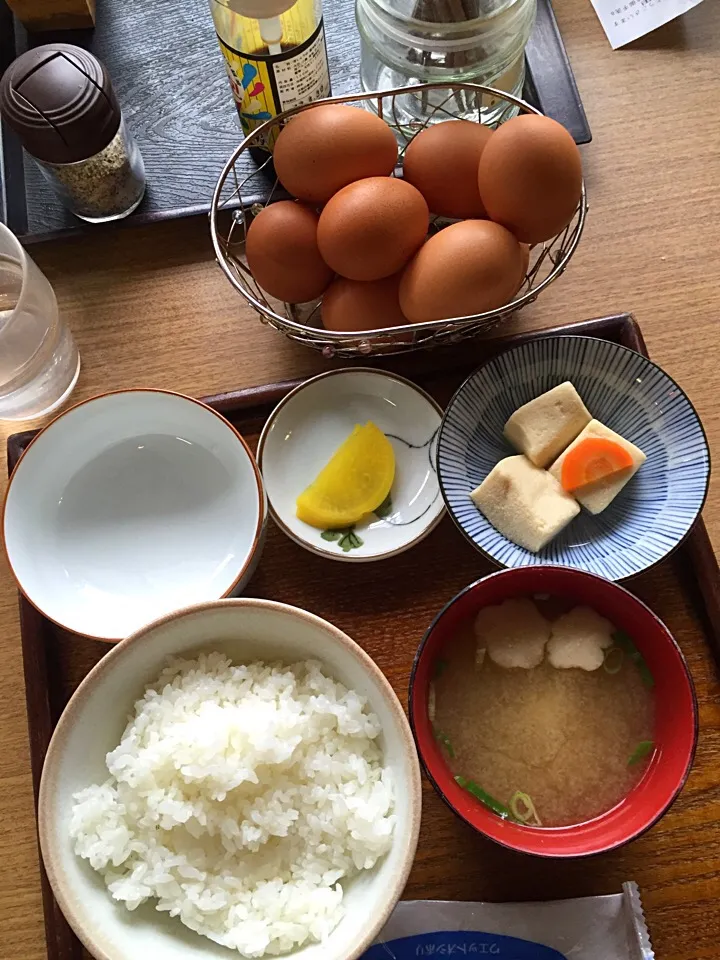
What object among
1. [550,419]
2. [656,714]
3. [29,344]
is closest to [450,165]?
[550,419]

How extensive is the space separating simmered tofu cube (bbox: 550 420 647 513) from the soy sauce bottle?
574 mm

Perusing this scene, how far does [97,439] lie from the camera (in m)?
1.03

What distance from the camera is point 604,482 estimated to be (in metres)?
0.96

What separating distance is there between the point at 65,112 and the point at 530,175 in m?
0.56

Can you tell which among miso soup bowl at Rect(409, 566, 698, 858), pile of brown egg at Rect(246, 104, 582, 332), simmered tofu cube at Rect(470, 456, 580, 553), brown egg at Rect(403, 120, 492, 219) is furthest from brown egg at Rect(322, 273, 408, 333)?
miso soup bowl at Rect(409, 566, 698, 858)

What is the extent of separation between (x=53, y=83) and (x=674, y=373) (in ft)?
2.82

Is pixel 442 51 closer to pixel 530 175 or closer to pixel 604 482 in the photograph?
pixel 530 175

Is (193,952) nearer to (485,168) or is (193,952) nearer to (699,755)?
(699,755)

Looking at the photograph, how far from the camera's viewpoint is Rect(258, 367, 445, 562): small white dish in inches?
38.2

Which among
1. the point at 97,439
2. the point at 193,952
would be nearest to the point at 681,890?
the point at 193,952

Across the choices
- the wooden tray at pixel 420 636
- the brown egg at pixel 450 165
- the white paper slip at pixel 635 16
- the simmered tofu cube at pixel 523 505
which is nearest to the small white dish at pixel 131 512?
the wooden tray at pixel 420 636

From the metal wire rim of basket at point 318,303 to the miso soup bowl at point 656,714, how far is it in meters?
0.31

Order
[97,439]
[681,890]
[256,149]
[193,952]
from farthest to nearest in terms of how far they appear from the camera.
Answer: [256,149] → [97,439] → [681,890] → [193,952]

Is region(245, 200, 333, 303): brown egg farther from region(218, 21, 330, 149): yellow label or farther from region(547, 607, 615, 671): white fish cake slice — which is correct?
region(547, 607, 615, 671): white fish cake slice
